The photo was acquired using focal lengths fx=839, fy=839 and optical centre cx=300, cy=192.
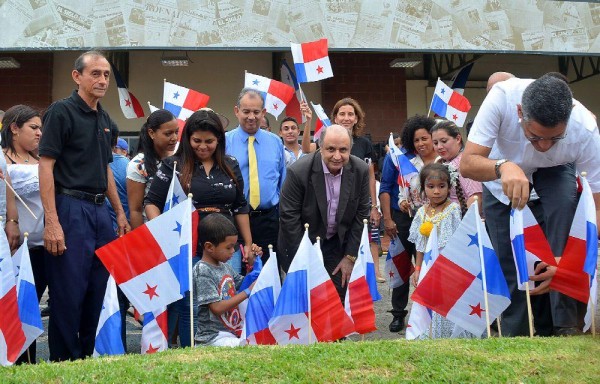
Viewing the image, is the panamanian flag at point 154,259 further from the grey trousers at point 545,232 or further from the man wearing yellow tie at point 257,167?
the grey trousers at point 545,232

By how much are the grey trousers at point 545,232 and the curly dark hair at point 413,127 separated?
2.41 m

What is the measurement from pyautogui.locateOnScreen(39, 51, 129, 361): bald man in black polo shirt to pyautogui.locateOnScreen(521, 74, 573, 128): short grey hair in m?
2.89

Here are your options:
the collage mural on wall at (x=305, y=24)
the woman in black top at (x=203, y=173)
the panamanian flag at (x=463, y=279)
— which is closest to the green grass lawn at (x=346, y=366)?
the panamanian flag at (x=463, y=279)

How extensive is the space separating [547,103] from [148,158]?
3345mm

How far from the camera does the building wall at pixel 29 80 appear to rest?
62.1 ft

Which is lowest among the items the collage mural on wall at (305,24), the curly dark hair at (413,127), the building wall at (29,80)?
the curly dark hair at (413,127)

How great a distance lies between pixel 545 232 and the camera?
5.36 m

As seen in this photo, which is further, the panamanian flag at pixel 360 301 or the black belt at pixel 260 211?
the black belt at pixel 260 211

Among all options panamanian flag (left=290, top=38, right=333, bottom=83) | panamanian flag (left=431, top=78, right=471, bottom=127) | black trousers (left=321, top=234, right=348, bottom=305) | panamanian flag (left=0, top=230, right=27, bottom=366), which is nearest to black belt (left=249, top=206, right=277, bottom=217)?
black trousers (left=321, top=234, right=348, bottom=305)

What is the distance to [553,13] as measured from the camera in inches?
703

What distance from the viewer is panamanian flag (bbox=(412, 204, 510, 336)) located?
17.2 ft

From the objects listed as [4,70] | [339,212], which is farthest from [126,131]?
[339,212]

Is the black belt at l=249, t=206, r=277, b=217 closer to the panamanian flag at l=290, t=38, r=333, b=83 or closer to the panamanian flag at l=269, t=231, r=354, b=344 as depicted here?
the panamanian flag at l=269, t=231, r=354, b=344

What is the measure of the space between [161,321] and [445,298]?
1875 mm
